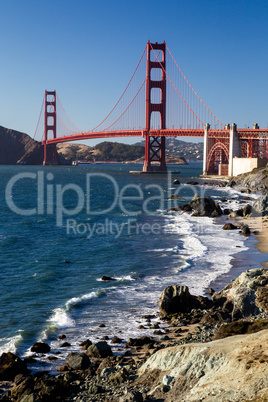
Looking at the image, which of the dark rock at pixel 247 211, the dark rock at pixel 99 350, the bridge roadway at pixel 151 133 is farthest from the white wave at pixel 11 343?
the bridge roadway at pixel 151 133

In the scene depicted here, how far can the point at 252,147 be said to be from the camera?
92.9 m

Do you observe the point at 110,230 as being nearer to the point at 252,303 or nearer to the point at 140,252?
the point at 140,252

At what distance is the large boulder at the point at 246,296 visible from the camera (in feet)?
44.8

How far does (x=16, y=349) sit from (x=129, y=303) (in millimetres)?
4875

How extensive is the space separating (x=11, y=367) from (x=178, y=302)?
6.17 m

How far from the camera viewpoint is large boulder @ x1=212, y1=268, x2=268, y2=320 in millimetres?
13655

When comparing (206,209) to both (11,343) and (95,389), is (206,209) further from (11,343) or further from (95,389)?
(95,389)

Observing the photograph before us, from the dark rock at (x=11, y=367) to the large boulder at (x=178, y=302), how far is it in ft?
17.6

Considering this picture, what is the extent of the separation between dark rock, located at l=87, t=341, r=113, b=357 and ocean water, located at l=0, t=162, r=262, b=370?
42 centimetres

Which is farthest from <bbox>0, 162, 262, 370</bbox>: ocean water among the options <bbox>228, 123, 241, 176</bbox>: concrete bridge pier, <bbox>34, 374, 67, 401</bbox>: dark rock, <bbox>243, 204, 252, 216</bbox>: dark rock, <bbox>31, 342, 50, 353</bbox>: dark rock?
<bbox>228, 123, 241, 176</bbox>: concrete bridge pier

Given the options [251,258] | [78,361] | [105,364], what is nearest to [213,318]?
[105,364]

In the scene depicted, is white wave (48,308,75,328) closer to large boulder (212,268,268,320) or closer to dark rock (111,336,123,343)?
dark rock (111,336,123,343)

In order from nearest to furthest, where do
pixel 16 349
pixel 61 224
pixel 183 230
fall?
pixel 16 349 < pixel 183 230 < pixel 61 224

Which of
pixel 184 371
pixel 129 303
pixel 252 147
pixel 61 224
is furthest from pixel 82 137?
pixel 184 371
